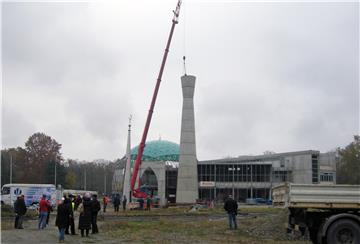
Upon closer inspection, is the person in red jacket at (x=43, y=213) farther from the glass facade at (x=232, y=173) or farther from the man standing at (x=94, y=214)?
the glass facade at (x=232, y=173)

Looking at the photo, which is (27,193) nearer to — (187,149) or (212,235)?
(187,149)

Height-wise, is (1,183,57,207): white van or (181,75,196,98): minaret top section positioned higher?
(181,75,196,98): minaret top section

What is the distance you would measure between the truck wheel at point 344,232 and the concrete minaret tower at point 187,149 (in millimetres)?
54334

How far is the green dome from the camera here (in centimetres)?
11162

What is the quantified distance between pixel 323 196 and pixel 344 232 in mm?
1167

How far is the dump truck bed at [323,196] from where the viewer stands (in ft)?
A: 48.5

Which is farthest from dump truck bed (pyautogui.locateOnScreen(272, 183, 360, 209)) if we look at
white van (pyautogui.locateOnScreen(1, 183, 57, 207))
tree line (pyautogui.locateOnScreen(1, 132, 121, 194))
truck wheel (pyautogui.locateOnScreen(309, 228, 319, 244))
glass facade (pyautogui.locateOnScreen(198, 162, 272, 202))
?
tree line (pyautogui.locateOnScreen(1, 132, 121, 194))

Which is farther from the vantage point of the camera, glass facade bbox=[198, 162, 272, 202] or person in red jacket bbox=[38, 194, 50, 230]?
glass facade bbox=[198, 162, 272, 202]

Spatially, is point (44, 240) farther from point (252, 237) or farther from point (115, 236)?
point (252, 237)

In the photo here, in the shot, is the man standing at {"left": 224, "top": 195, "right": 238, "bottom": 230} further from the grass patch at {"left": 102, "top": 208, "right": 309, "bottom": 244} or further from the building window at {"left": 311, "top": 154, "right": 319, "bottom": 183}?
Result: the building window at {"left": 311, "top": 154, "right": 319, "bottom": 183}

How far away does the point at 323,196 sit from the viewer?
1495 cm

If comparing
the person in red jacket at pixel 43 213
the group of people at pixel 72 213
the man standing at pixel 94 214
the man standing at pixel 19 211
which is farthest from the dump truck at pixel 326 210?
the man standing at pixel 19 211

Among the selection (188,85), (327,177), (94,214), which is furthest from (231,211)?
(327,177)

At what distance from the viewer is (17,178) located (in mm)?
103688
